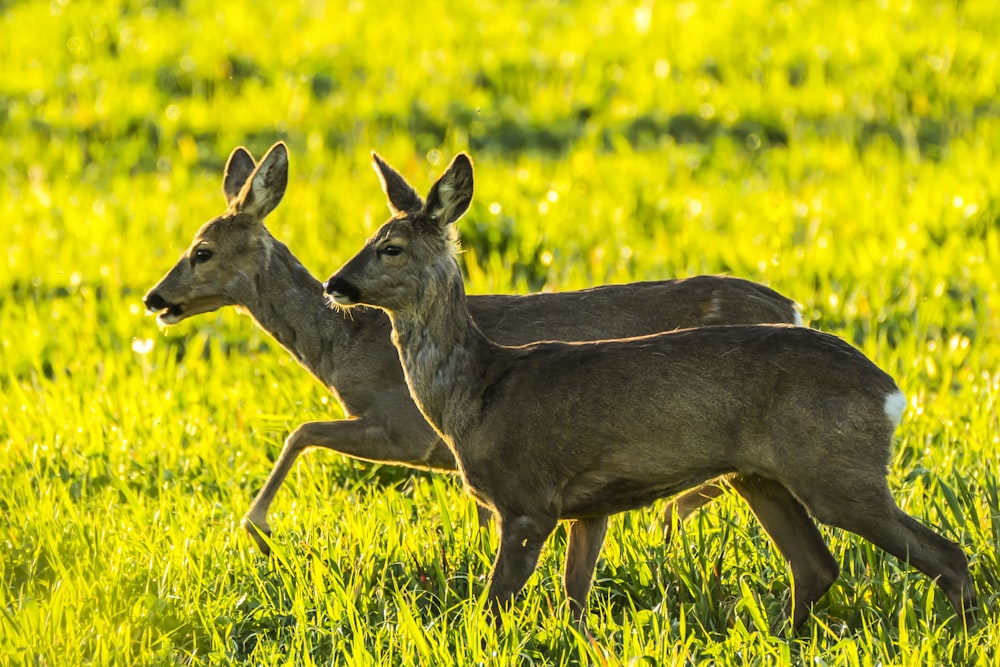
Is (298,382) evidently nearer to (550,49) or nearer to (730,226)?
(730,226)

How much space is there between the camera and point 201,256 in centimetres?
702

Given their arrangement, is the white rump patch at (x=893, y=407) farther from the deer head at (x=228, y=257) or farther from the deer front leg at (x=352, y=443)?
the deer head at (x=228, y=257)

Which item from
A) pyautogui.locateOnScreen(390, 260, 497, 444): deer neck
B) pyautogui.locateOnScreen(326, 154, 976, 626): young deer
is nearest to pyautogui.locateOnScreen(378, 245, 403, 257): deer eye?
pyautogui.locateOnScreen(326, 154, 976, 626): young deer

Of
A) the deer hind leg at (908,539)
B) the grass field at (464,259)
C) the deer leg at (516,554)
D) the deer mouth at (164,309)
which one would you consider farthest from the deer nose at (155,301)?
the deer hind leg at (908,539)

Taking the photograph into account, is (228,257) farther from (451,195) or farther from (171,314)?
(451,195)

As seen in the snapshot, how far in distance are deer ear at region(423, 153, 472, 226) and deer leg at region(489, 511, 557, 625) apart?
1139 mm

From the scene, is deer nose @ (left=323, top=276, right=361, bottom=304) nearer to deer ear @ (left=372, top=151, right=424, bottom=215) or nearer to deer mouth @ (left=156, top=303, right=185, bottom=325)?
deer ear @ (left=372, top=151, right=424, bottom=215)

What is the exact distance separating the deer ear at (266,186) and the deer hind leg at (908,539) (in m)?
3.13

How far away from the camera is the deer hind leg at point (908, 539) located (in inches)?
197

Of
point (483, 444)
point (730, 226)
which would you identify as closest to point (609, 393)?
point (483, 444)

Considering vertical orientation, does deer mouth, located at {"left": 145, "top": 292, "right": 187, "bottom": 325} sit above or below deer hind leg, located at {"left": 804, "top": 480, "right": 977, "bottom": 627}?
above

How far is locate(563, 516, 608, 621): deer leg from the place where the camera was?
5.50 meters

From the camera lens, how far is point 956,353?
8031mm

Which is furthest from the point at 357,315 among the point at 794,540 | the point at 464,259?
the point at 464,259
